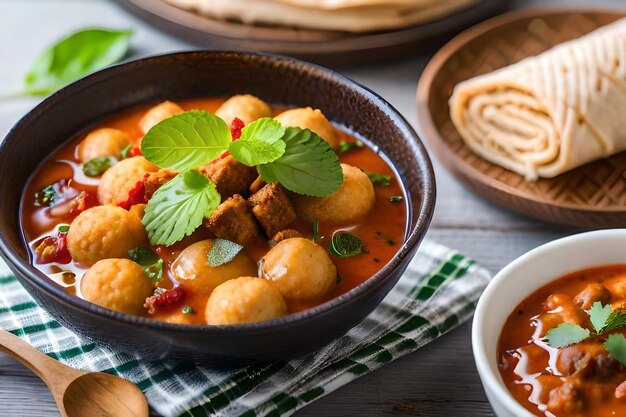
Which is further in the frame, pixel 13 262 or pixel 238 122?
pixel 238 122

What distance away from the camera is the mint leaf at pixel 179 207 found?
2395mm

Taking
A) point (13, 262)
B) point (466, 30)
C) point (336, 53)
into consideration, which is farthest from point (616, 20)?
point (13, 262)

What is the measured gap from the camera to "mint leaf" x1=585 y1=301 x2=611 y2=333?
2.23m

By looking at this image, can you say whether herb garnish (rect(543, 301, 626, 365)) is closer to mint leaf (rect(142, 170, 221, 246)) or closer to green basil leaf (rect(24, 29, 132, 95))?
mint leaf (rect(142, 170, 221, 246))

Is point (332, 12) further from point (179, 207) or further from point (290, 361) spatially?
point (290, 361)

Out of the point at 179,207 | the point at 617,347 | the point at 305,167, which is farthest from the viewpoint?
the point at 305,167

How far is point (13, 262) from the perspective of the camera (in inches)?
89.5

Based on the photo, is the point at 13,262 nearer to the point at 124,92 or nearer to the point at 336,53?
the point at 124,92

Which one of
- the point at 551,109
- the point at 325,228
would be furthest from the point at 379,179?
the point at 551,109

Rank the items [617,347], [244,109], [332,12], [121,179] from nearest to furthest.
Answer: [617,347], [121,179], [244,109], [332,12]

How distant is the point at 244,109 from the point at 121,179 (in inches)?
20.5

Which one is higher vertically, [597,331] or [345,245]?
[345,245]

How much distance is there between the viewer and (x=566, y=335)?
7.30ft

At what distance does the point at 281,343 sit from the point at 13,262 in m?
0.74
